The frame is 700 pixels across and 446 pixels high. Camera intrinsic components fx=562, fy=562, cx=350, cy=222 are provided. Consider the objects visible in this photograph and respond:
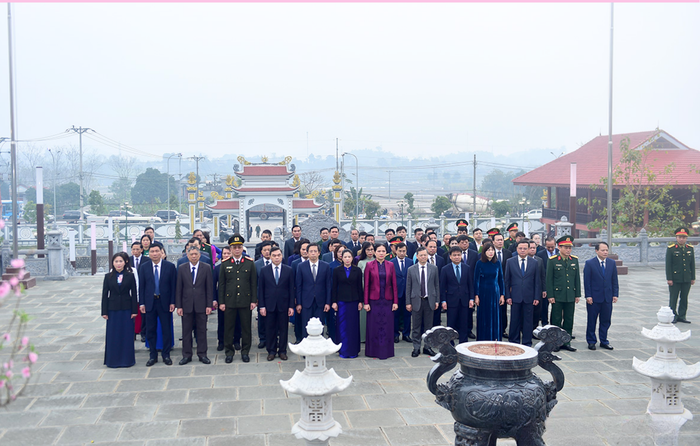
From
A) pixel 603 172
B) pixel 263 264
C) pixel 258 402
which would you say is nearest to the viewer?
pixel 258 402

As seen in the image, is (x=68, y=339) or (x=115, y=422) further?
(x=68, y=339)

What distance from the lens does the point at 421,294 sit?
762cm

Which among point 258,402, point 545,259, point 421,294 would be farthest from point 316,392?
point 545,259

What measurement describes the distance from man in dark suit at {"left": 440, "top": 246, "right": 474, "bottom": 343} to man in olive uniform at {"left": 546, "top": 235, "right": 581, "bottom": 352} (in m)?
1.13

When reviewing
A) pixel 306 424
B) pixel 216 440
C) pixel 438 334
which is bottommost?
pixel 216 440

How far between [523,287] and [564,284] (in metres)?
0.58

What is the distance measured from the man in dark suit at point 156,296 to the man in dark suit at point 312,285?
164 cm

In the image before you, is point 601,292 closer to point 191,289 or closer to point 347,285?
point 347,285

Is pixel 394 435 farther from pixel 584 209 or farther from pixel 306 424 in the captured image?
pixel 584 209

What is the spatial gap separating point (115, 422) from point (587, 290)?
6.16 m

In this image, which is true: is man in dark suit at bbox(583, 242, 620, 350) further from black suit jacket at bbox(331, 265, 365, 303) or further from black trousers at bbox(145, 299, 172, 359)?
black trousers at bbox(145, 299, 172, 359)

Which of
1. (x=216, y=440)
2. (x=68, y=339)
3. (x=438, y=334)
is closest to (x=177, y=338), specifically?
(x=68, y=339)

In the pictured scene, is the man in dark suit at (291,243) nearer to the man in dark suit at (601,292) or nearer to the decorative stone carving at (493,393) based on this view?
the man in dark suit at (601,292)

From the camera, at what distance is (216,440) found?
16.1 ft
